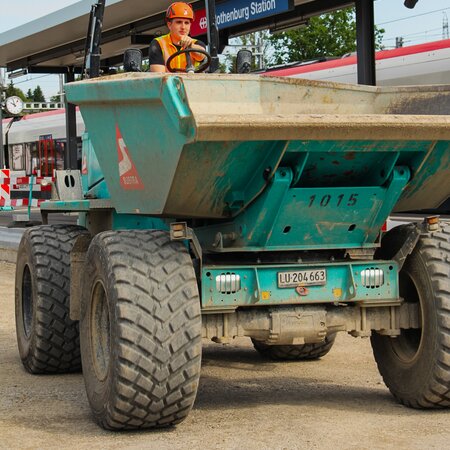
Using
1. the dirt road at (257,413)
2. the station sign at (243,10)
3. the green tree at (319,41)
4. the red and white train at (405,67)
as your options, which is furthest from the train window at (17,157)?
the dirt road at (257,413)

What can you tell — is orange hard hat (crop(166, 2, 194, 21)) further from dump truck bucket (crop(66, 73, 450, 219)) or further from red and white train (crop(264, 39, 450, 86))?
red and white train (crop(264, 39, 450, 86))

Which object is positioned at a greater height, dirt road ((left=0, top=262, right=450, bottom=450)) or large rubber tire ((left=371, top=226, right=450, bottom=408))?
large rubber tire ((left=371, top=226, right=450, bottom=408))

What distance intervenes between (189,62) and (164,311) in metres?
1.94

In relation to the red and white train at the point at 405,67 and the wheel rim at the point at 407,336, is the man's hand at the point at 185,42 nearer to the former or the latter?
the wheel rim at the point at 407,336

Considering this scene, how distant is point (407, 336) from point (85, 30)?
1371cm

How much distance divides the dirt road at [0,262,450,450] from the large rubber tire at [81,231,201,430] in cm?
16

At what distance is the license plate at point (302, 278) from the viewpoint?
613 cm

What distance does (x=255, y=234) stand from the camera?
20.0ft

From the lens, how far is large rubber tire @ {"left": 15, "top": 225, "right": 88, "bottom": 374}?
25.6 ft

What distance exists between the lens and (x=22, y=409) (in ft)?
21.9

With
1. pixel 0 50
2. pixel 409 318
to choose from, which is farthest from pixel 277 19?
pixel 409 318

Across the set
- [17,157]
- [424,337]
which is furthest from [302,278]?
[17,157]

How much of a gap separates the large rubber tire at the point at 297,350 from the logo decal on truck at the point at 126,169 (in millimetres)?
2336

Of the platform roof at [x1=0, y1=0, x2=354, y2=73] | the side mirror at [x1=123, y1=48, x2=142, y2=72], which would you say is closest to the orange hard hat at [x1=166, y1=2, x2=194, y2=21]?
the side mirror at [x1=123, y1=48, x2=142, y2=72]
